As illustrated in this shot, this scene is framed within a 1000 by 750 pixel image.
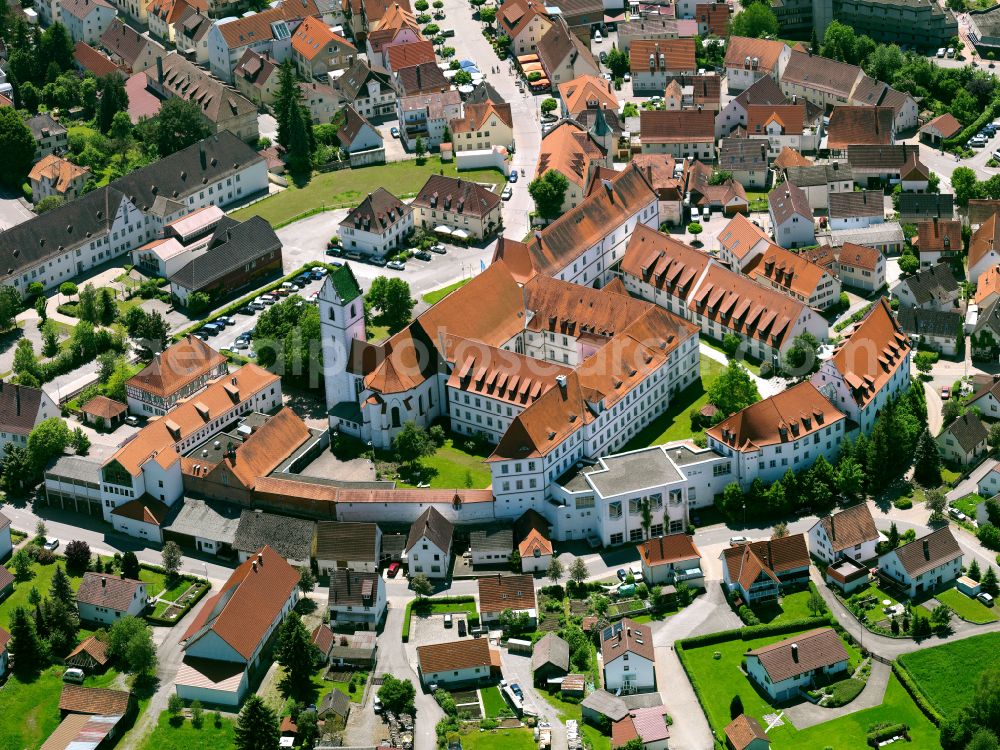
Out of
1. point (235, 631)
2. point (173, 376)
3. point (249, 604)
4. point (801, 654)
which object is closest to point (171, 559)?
point (249, 604)

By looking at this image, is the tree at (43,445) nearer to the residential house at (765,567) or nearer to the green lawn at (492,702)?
the green lawn at (492,702)

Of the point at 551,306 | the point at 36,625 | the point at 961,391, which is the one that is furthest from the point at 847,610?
the point at 36,625

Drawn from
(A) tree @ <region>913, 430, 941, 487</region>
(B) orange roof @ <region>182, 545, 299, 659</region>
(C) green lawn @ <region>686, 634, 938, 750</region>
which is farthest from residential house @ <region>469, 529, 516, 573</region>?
(A) tree @ <region>913, 430, 941, 487</region>

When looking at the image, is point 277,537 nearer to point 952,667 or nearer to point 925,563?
point 925,563

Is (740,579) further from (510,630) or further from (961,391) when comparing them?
(961,391)

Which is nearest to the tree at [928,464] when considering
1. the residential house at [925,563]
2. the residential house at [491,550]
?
the residential house at [925,563]

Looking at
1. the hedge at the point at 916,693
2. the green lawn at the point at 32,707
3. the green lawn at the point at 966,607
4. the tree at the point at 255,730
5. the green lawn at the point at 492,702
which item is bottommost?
the green lawn at the point at 32,707
